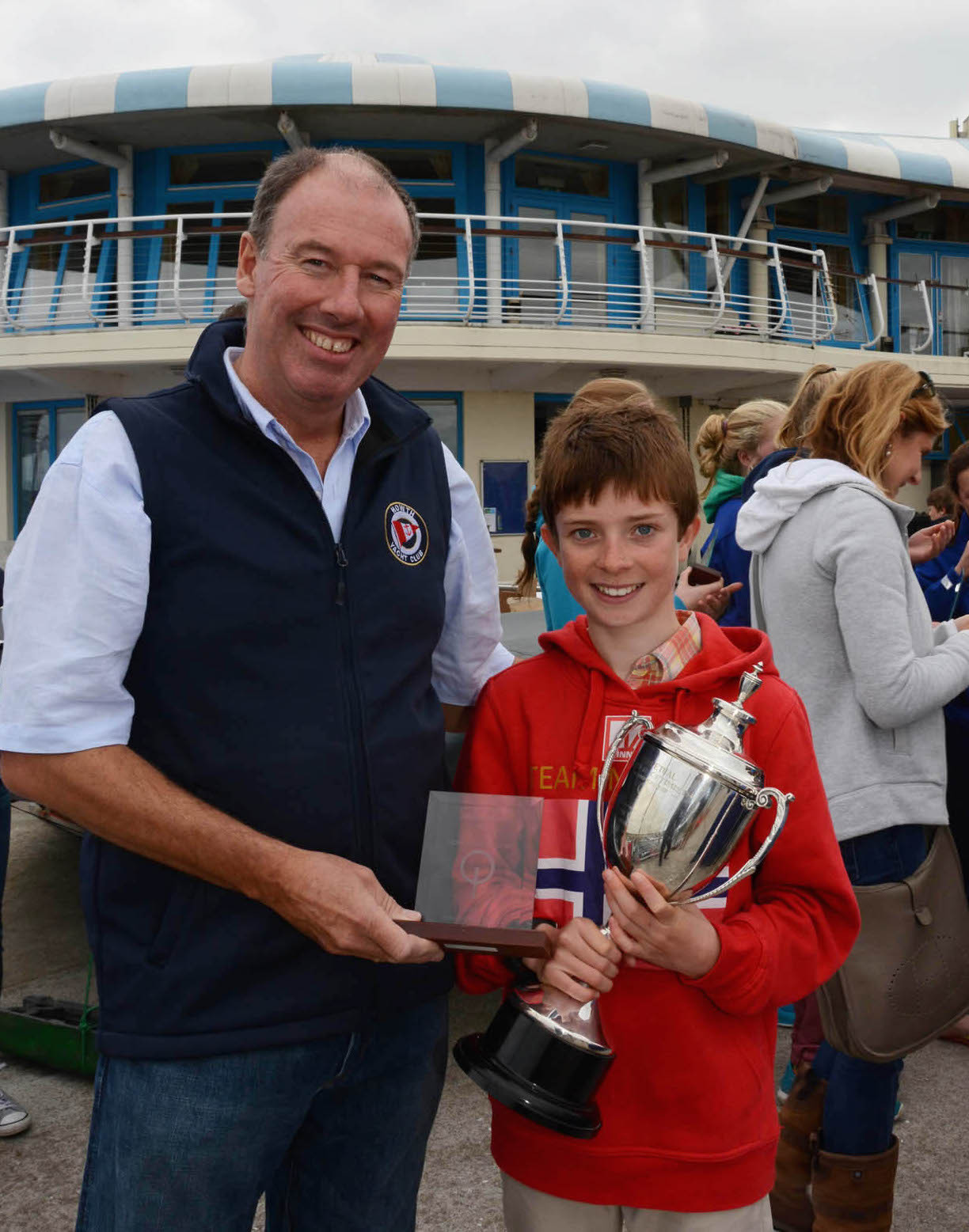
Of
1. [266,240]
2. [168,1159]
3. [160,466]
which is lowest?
[168,1159]

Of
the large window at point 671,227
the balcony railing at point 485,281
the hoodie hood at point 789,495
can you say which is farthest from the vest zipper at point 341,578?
the large window at point 671,227

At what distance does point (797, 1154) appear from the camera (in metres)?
2.58

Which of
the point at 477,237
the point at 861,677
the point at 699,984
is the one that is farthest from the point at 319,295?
the point at 477,237

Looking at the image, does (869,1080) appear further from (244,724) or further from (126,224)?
(126,224)

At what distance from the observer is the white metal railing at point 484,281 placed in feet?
46.2

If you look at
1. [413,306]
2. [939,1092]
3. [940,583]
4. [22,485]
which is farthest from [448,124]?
[939,1092]

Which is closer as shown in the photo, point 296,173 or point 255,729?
point 255,729

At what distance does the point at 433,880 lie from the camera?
150 cm

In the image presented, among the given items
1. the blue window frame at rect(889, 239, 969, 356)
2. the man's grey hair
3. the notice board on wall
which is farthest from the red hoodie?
the blue window frame at rect(889, 239, 969, 356)

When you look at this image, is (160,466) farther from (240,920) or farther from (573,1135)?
(573,1135)

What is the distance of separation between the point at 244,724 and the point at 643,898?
0.62 m

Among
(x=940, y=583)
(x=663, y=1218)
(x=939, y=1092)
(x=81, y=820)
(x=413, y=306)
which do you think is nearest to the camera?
(x=81, y=820)

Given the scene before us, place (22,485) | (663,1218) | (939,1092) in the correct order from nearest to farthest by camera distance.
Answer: (663,1218) → (939,1092) → (22,485)

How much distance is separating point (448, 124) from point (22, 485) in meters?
8.67
